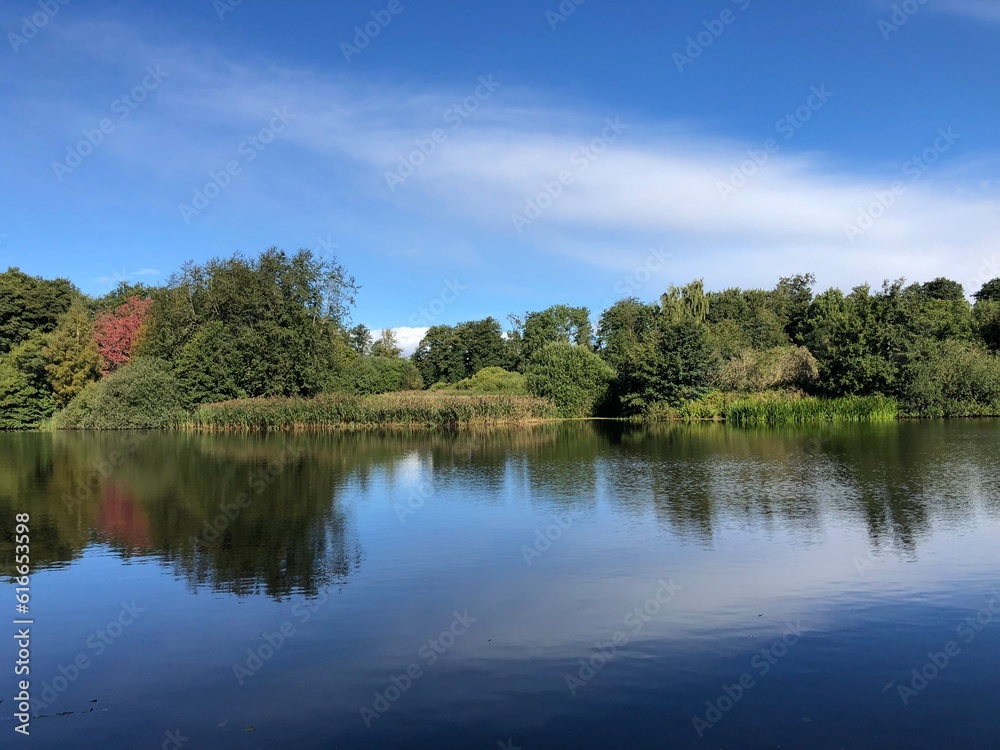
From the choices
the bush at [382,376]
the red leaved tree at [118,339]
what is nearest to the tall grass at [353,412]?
the bush at [382,376]

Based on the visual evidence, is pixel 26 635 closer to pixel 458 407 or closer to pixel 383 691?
pixel 383 691

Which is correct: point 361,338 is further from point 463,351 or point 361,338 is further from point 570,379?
point 570,379

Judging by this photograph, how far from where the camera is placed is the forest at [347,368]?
41.0 m

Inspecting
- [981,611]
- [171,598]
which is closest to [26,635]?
[171,598]

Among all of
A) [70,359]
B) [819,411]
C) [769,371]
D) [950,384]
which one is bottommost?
[819,411]

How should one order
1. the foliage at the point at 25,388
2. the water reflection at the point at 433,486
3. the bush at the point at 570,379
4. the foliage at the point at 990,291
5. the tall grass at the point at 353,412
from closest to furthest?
the water reflection at the point at 433,486 < the tall grass at the point at 353,412 < the foliage at the point at 25,388 < the bush at the point at 570,379 < the foliage at the point at 990,291

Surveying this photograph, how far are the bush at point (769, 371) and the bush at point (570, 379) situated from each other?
25.7 ft

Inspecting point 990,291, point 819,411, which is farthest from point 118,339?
point 990,291

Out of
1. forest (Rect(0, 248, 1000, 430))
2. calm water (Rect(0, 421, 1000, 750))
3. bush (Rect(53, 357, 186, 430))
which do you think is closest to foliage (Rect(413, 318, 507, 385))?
forest (Rect(0, 248, 1000, 430))

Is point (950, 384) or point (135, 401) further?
point (135, 401)

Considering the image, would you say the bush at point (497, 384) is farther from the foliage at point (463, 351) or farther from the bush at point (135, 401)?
the bush at point (135, 401)

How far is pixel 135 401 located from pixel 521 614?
4189 cm

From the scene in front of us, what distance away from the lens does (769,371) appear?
4534cm

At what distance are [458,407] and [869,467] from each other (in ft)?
85.6
